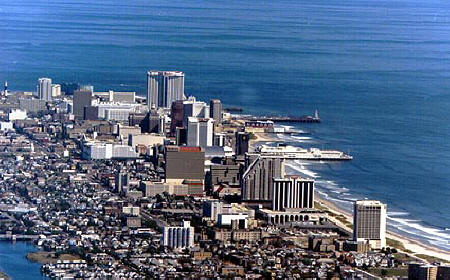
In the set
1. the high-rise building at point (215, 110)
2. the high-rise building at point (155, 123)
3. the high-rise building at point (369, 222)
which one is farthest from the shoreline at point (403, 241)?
the high-rise building at point (215, 110)

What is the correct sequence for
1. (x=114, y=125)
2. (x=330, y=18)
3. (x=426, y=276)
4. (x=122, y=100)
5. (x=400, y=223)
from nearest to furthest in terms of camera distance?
1. (x=426, y=276)
2. (x=400, y=223)
3. (x=114, y=125)
4. (x=122, y=100)
5. (x=330, y=18)

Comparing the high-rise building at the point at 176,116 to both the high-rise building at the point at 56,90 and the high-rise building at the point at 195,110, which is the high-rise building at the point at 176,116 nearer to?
the high-rise building at the point at 195,110

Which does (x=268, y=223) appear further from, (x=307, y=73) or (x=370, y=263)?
(x=307, y=73)

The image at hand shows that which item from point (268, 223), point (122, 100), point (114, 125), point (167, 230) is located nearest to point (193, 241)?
point (167, 230)

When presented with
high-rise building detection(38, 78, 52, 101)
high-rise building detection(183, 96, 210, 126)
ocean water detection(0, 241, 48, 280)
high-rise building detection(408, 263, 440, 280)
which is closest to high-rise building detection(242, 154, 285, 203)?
ocean water detection(0, 241, 48, 280)

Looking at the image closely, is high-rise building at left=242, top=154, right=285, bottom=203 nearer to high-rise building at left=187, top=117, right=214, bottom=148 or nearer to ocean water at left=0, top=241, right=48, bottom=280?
high-rise building at left=187, top=117, right=214, bottom=148

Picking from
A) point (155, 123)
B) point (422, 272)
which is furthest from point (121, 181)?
point (422, 272)
